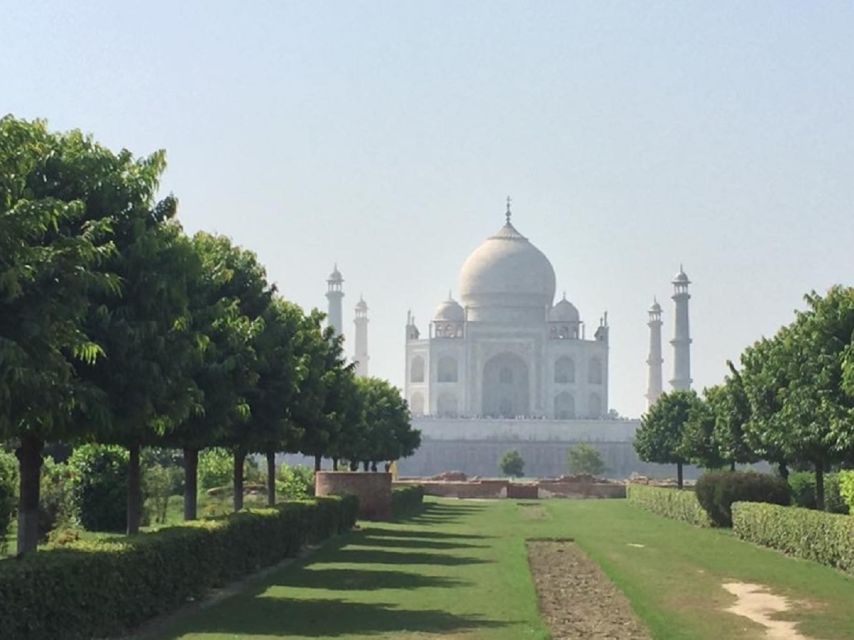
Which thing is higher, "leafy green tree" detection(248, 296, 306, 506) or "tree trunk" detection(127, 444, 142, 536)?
"leafy green tree" detection(248, 296, 306, 506)

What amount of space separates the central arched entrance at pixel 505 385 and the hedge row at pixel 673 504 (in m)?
66.2

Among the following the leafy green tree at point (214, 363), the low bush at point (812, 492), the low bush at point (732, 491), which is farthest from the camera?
the low bush at point (812, 492)

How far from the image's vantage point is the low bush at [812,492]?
39.4 m

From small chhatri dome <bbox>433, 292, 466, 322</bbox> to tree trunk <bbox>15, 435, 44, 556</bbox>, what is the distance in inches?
4304

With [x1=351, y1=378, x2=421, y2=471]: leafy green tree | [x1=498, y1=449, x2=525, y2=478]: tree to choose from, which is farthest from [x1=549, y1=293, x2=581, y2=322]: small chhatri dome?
[x1=351, y1=378, x2=421, y2=471]: leafy green tree

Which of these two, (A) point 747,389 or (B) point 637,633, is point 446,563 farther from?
(A) point 747,389

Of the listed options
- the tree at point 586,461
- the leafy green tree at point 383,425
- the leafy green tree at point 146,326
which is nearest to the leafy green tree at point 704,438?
Answer: the leafy green tree at point 383,425

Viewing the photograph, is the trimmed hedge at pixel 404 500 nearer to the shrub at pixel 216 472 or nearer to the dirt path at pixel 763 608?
the shrub at pixel 216 472

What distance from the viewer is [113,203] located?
56.2ft

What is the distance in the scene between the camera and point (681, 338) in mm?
124438

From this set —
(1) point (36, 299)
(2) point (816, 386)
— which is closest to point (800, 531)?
(2) point (816, 386)

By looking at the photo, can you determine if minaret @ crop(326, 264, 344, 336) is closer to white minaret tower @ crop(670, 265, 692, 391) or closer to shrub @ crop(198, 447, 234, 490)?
white minaret tower @ crop(670, 265, 692, 391)

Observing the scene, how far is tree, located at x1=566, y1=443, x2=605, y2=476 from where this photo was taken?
10175cm

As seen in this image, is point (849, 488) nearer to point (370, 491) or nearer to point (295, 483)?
point (370, 491)
